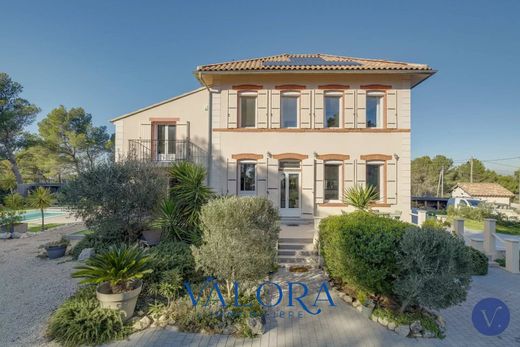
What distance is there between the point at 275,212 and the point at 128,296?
10.2ft

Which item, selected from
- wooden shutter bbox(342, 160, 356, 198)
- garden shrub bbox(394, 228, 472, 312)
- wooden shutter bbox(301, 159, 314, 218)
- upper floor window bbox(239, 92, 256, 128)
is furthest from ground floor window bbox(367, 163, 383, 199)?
garden shrub bbox(394, 228, 472, 312)

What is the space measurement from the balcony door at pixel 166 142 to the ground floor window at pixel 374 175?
9.83 meters

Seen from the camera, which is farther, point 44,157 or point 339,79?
point 44,157

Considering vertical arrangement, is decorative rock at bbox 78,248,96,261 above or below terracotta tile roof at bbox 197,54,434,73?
below

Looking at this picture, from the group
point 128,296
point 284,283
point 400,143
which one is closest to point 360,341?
point 284,283

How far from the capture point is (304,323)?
4359 millimetres

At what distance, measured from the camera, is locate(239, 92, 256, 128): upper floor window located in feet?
38.0

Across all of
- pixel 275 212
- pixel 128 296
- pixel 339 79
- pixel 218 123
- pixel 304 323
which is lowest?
pixel 304 323

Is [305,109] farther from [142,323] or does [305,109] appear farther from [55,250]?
[55,250]

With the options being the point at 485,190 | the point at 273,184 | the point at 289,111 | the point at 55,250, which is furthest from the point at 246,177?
the point at 485,190

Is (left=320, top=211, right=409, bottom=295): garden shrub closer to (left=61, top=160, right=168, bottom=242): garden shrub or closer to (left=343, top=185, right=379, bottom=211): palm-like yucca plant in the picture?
(left=343, top=185, right=379, bottom=211): palm-like yucca plant

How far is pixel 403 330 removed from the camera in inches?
159

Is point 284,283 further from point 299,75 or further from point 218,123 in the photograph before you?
point 299,75

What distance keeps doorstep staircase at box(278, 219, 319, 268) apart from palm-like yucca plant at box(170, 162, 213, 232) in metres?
2.84
